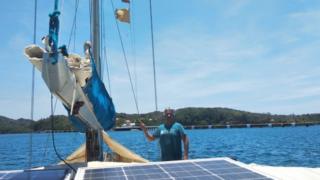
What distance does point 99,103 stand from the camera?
400 inches

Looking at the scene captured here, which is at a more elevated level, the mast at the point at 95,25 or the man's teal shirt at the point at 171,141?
the mast at the point at 95,25

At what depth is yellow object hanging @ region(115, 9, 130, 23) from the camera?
1574 cm

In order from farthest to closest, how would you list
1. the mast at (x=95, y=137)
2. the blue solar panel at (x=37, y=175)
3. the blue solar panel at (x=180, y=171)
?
the mast at (x=95, y=137) → the blue solar panel at (x=37, y=175) → the blue solar panel at (x=180, y=171)

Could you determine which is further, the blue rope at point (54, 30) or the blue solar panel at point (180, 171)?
the blue rope at point (54, 30)

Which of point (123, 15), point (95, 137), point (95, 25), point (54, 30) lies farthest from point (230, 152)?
point (54, 30)

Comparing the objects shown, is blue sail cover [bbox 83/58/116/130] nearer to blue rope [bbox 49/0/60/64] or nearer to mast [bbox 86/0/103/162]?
mast [bbox 86/0/103/162]

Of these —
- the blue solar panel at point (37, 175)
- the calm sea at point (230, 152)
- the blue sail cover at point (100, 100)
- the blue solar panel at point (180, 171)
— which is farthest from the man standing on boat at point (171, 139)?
the blue solar panel at point (37, 175)

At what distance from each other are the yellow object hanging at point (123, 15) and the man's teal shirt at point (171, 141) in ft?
20.7

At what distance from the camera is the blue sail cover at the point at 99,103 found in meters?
9.55

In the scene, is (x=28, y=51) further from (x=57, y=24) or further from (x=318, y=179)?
(x=318, y=179)

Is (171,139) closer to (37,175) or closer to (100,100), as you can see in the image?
(100,100)

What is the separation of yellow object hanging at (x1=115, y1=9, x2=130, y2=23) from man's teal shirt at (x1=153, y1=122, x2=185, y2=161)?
20.7ft

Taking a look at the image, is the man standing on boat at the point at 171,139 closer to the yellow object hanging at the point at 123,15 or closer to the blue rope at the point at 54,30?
the blue rope at the point at 54,30

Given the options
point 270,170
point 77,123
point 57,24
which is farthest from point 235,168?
point 77,123
